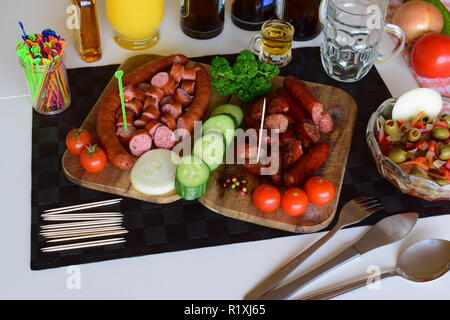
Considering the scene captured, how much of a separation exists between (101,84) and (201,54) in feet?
1.33

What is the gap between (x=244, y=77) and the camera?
1.70 metres

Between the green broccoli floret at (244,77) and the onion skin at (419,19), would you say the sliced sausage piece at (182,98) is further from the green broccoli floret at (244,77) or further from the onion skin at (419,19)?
the onion skin at (419,19)

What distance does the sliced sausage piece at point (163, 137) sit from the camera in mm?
1583

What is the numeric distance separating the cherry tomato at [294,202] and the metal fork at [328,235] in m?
0.10

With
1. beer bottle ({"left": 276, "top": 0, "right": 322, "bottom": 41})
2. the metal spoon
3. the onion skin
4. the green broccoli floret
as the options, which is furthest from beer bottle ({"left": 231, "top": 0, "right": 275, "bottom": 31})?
the metal spoon

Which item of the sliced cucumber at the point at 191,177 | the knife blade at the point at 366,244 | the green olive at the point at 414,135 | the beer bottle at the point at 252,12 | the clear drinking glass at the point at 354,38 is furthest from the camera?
the beer bottle at the point at 252,12

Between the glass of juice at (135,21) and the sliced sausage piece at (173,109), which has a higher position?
the glass of juice at (135,21)

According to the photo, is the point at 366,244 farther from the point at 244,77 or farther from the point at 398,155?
the point at 244,77

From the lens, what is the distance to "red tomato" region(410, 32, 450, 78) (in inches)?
74.3

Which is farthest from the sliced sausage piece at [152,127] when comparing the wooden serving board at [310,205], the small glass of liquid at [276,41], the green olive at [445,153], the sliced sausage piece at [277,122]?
the green olive at [445,153]

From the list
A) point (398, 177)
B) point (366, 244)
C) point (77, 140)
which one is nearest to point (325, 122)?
point (398, 177)

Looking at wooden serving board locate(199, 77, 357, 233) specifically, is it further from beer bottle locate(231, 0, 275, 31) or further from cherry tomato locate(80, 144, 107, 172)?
beer bottle locate(231, 0, 275, 31)

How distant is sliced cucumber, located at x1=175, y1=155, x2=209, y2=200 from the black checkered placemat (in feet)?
0.21

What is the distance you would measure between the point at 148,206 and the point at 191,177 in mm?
159
